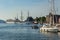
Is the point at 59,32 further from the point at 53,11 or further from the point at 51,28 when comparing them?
the point at 53,11

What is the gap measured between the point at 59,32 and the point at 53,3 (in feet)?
57.1

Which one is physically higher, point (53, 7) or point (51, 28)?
point (53, 7)

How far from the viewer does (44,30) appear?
86000 millimetres

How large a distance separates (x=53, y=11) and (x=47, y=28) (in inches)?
551

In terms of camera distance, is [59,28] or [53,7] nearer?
[59,28]

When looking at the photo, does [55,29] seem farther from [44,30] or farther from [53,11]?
[53,11]

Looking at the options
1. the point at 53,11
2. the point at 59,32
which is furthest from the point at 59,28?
the point at 53,11

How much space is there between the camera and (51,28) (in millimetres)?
82875

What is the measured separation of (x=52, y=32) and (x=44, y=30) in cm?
423

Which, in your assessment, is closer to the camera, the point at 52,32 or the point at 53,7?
the point at 52,32

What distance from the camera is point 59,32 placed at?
82.4m

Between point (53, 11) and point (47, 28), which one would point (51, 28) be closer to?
point (47, 28)

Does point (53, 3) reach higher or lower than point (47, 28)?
higher

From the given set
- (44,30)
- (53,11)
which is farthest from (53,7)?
(44,30)
